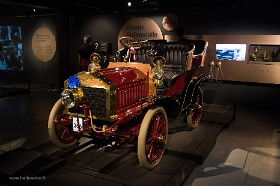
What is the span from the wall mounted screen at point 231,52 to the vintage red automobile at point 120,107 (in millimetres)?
2900

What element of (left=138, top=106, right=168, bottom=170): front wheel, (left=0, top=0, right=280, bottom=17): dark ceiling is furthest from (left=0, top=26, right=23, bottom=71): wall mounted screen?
(left=138, top=106, right=168, bottom=170): front wheel

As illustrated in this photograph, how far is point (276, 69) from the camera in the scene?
603cm

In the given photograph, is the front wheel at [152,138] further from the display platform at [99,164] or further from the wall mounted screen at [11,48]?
the wall mounted screen at [11,48]

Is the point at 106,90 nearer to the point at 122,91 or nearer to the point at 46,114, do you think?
the point at 122,91

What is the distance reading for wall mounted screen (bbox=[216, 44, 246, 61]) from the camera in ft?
20.8

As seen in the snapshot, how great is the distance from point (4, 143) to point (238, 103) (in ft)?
17.2

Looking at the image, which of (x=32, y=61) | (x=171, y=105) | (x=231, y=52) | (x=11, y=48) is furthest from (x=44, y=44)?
(x=171, y=105)

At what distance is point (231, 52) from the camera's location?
6.49m

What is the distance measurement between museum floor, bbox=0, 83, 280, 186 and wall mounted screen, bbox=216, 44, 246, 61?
1.26m

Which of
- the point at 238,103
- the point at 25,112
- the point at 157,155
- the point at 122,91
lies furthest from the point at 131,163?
the point at 238,103

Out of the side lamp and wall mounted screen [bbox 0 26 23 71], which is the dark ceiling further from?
the side lamp

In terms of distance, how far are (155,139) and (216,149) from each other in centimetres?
128

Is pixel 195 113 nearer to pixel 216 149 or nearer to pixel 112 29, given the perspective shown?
pixel 216 149

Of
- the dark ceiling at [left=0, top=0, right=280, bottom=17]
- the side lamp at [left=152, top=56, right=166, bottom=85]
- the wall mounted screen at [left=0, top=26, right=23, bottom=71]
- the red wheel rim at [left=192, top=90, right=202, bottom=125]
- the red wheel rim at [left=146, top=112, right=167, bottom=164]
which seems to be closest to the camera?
the red wheel rim at [left=146, top=112, right=167, bottom=164]
